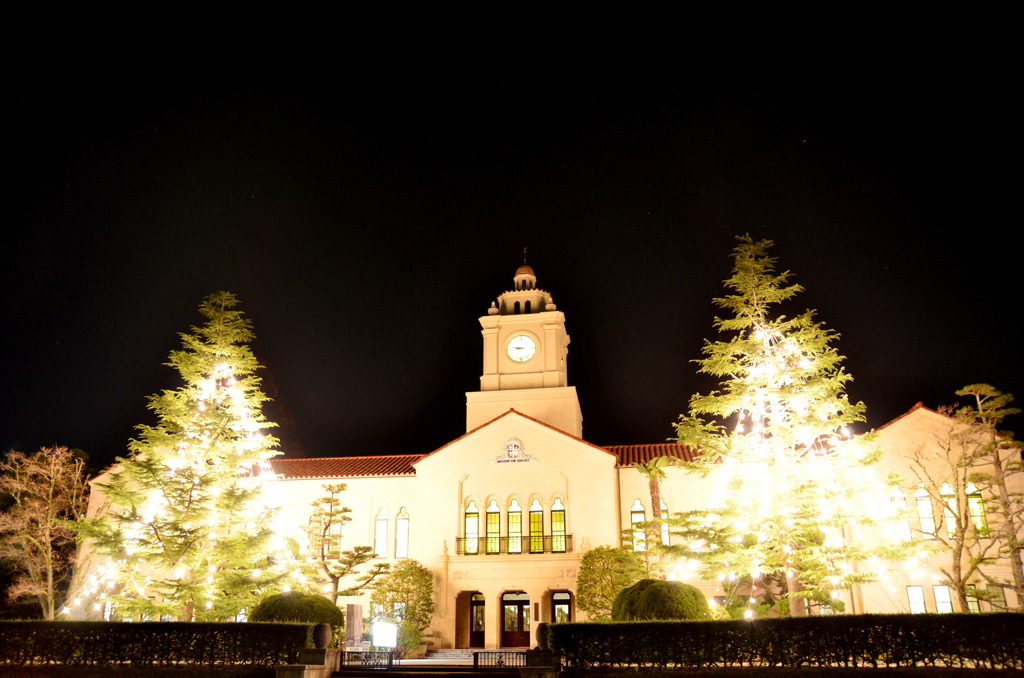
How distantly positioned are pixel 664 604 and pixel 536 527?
12.9 m

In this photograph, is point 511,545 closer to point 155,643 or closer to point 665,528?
point 665,528

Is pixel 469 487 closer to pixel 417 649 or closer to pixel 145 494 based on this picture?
pixel 417 649

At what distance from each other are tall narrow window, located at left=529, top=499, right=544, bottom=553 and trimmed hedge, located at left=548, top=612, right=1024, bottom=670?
13079 mm

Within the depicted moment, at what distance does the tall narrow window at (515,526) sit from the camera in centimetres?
3009

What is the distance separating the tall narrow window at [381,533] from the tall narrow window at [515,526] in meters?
5.32

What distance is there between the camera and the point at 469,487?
31.3 m

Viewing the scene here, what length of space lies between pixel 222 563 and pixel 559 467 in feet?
47.8

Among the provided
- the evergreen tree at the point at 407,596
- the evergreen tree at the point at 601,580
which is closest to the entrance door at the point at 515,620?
the evergreen tree at the point at 407,596

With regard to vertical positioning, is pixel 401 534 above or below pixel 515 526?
below

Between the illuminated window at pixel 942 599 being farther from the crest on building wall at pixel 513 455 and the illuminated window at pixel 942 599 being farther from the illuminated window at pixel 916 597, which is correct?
the crest on building wall at pixel 513 455

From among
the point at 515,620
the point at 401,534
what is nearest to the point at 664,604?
the point at 515,620

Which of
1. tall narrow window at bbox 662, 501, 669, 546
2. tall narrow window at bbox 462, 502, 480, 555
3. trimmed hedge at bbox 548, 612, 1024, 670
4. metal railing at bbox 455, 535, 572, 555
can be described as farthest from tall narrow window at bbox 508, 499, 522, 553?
trimmed hedge at bbox 548, 612, 1024, 670

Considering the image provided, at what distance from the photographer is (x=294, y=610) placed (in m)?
18.3

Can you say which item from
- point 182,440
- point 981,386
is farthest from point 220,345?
point 981,386
